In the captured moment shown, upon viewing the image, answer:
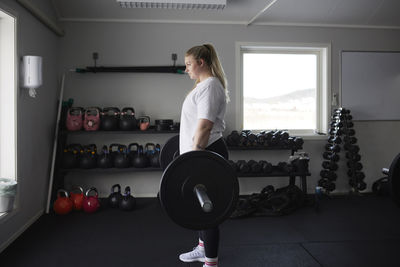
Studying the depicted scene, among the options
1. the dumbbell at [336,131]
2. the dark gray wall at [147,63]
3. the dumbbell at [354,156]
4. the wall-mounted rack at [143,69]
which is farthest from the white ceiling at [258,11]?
the dumbbell at [354,156]

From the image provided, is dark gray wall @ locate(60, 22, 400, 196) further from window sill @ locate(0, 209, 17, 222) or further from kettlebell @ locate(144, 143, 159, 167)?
window sill @ locate(0, 209, 17, 222)

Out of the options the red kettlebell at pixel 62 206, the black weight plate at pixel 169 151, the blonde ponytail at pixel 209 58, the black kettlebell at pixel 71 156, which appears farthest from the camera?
the black kettlebell at pixel 71 156

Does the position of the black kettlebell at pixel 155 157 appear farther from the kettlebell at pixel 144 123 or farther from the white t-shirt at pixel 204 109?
the white t-shirt at pixel 204 109

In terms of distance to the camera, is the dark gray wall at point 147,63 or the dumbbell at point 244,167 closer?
the dumbbell at point 244,167

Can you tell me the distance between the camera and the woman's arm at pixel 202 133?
5.53 ft

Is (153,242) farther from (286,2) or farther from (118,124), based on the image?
(286,2)

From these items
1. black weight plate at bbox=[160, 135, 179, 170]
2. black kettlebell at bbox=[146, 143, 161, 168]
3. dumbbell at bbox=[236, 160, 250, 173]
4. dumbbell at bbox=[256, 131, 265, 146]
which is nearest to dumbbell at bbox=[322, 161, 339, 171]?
dumbbell at bbox=[256, 131, 265, 146]

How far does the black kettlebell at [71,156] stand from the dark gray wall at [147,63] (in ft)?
0.99

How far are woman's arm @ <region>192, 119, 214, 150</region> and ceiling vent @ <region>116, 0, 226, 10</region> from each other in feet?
7.39

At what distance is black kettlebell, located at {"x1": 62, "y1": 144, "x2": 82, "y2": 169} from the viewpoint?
3670 mm

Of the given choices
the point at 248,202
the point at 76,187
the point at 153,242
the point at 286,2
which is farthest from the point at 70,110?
the point at 286,2

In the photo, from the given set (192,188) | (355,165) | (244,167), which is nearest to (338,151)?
(355,165)

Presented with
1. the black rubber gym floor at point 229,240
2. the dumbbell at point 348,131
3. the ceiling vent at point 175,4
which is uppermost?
the ceiling vent at point 175,4

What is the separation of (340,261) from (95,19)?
360 centimetres
